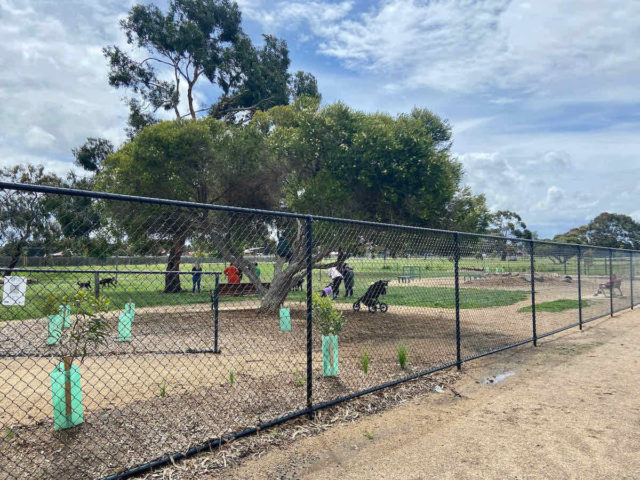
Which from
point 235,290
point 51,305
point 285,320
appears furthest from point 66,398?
point 235,290

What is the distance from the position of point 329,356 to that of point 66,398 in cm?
274

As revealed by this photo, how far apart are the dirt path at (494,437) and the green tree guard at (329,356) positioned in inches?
39.7

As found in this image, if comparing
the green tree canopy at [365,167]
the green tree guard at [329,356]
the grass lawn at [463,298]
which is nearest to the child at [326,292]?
the green tree guard at [329,356]

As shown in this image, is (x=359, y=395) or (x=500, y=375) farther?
(x=500, y=375)

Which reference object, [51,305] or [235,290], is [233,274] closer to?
[235,290]

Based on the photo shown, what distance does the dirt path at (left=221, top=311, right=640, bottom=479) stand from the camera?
324 cm

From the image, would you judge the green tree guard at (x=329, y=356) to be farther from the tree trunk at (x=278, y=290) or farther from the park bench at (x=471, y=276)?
the tree trunk at (x=278, y=290)

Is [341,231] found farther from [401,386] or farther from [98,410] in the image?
[98,410]

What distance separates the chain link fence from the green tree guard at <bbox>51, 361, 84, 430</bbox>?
11 millimetres

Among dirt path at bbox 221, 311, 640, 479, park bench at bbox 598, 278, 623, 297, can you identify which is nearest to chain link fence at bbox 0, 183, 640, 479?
park bench at bbox 598, 278, 623, 297

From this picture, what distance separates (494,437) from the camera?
3852mm

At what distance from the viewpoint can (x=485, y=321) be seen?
11.0 m

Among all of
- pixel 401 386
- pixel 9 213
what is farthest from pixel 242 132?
pixel 9 213

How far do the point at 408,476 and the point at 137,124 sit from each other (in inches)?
845
